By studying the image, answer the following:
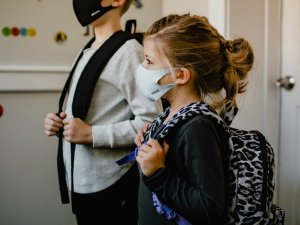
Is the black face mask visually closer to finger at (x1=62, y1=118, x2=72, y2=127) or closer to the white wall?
finger at (x1=62, y1=118, x2=72, y2=127)

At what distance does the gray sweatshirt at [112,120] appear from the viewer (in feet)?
3.66

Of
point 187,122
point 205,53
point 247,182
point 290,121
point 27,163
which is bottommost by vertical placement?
point 27,163

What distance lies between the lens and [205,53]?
866 millimetres

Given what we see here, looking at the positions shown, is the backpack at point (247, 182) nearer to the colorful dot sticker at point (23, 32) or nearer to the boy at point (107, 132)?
the boy at point (107, 132)

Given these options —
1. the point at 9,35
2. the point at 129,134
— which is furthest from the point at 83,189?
the point at 9,35

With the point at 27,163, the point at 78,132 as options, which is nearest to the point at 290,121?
the point at 78,132

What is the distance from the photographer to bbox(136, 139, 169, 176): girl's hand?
0.79m

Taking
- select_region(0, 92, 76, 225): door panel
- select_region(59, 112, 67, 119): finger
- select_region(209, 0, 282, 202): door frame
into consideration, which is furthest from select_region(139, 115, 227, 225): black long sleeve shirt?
select_region(0, 92, 76, 225): door panel

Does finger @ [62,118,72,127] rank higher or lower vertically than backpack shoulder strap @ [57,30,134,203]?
lower

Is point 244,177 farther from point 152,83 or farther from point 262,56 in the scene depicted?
point 262,56

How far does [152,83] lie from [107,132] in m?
0.27

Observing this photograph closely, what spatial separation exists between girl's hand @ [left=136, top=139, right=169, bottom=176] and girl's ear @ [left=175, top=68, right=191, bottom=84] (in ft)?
0.56

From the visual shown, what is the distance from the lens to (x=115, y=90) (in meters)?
1.15

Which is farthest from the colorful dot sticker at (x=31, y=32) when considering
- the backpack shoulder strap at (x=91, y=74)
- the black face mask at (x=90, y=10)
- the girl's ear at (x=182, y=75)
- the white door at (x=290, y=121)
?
the white door at (x=290, y=121)
